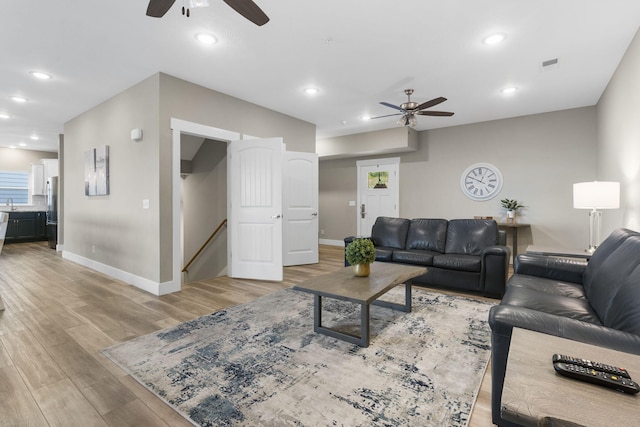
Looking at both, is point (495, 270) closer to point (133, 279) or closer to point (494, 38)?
point (494, 38)

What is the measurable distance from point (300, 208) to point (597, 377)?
4.96 metres

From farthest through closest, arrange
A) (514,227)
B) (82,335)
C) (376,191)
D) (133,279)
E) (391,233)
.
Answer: (376,191) → (514,227) → (391,233) → (133,279) → (82,335)

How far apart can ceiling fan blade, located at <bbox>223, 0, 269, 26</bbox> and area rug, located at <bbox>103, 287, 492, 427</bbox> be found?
2332mm

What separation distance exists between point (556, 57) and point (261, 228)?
13.6ft

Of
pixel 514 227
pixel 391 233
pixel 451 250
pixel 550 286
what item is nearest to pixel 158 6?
pixel 550 286

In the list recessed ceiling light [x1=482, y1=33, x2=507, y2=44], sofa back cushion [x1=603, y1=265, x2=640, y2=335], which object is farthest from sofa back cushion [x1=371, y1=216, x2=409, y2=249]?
sofa back cushion [x1=603, y1=265, x2=640, y2=335]

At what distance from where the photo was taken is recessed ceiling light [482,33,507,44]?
9.49 feet

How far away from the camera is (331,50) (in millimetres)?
3209

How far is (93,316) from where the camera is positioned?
298 centimetres

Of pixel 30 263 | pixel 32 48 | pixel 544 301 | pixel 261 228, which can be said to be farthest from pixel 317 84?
pixel 30 263

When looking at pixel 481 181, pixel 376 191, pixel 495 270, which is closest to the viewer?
pixel 495 270

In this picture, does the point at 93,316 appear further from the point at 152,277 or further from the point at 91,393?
the point at 91,393

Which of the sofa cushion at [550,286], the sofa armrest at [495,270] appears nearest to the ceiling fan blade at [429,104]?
the sofa armrest at [495,270]

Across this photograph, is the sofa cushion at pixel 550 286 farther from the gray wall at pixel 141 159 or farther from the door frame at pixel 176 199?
the gray wall at pixel 141 159
